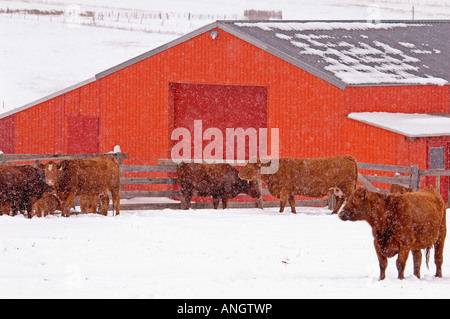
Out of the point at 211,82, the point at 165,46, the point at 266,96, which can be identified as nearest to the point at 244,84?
the point at 211,82

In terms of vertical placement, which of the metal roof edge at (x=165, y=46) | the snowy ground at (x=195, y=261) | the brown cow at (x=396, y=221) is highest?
the metal roof edge at (x=165, y=46)

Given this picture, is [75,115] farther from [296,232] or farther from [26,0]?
[26,0]

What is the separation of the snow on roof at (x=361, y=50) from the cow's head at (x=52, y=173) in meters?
8.39

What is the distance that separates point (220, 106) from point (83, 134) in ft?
15.9

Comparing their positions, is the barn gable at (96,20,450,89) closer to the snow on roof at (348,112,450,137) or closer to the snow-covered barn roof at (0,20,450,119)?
the snow-covered barn roof at (0,20,450,119)

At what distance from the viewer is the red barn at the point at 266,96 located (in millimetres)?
23516

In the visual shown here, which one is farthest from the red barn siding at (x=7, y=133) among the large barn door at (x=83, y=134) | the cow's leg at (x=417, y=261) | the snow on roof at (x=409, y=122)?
the cow's leg at (x=417, y=261)

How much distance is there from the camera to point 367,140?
22906mm

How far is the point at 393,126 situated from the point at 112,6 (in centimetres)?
7479

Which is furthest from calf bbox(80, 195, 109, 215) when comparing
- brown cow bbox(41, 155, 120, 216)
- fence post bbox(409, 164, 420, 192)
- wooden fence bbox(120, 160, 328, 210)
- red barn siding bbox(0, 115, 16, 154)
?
red barn siding bbox(0, 115, 16, 154)

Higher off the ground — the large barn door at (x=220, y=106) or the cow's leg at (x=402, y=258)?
the large barn door at (x=220, y=106)

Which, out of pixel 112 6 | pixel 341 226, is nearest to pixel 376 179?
pixel 341 226

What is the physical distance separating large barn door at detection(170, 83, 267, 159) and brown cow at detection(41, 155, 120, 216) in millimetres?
7286

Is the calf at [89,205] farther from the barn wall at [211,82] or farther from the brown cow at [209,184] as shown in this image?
the barn wall at [211,82]
